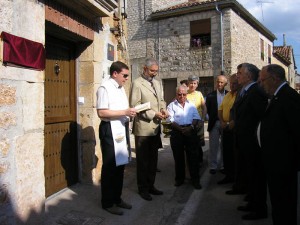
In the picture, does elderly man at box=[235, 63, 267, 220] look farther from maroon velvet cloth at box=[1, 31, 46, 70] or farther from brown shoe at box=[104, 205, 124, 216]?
maroon velvet cloth at box=[1, 31, 46, 70]

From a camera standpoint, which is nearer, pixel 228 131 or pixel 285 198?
pixel 285 198

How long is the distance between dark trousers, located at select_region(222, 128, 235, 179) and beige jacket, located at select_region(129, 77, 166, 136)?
55.7 inches

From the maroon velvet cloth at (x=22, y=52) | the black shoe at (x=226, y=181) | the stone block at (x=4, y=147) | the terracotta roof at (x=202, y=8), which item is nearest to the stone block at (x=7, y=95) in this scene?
the maroon velvet cloth at (x=22, y=52)

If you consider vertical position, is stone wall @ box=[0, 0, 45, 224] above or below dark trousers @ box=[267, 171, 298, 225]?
above

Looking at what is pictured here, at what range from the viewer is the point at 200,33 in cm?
1639

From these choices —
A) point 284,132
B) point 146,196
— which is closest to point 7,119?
point 146,196

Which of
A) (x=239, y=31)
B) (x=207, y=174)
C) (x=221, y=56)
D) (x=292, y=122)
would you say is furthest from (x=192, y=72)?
(x=292, y=122)

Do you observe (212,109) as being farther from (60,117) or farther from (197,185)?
(60,117)

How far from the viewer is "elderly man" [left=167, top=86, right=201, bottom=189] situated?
4883 millimetres

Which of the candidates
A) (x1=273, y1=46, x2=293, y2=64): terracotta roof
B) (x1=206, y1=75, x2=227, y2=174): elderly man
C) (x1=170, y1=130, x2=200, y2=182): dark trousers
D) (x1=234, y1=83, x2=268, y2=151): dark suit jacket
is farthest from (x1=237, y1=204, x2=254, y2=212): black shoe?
(x1=273, y1=46, x2=293, y2=64): terracotta roof

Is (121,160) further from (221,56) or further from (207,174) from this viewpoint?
(221,56)

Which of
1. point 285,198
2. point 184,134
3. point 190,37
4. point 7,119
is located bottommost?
point 285,198

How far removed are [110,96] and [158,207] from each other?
1.61m

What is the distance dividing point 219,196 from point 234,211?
1.89ft
